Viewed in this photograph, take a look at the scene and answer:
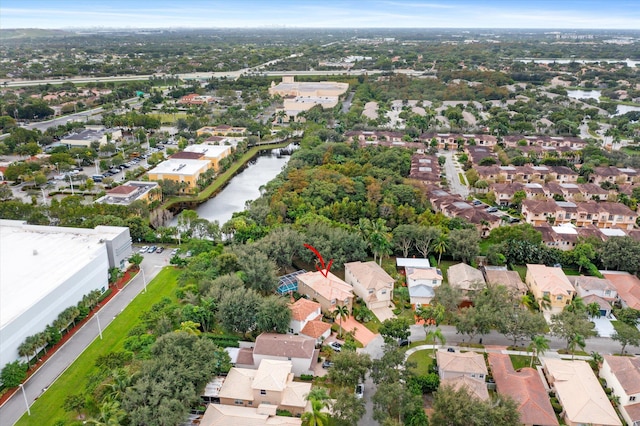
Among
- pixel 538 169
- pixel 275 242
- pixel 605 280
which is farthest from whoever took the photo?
pixel 538 169

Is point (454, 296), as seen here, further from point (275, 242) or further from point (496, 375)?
point (275, 242)

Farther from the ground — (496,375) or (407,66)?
(407,66)

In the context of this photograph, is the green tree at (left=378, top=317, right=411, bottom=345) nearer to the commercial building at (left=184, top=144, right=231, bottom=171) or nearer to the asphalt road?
the asphalt road

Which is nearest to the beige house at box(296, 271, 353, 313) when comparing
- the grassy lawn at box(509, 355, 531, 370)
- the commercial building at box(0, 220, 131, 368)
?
the grassy lawn at box(509, 355, 531, 370)

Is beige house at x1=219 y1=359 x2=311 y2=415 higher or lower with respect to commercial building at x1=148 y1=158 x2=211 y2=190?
lower

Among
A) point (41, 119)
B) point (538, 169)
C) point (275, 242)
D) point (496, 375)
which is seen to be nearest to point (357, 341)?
point (496, 375)
